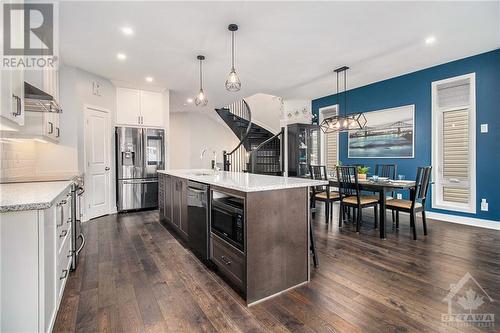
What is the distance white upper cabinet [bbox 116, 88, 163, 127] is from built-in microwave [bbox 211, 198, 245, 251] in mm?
3881

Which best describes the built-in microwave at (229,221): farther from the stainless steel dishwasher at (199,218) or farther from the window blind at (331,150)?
the window blind at (331,150)

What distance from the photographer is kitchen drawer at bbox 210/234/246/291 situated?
1.96 m

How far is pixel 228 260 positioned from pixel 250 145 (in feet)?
18.6

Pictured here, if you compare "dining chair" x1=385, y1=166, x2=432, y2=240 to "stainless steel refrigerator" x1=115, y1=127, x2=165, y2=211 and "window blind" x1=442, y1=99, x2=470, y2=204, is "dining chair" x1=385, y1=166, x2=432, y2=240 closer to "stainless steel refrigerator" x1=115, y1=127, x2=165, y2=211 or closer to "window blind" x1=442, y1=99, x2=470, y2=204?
"window blind" x1=442, y1=99, x2=470, y2=204

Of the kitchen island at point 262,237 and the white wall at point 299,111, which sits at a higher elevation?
the white wall at point 299,111

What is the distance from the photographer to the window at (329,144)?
20.7 ft

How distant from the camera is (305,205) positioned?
7.18 ft

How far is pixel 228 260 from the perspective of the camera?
215 centimetres

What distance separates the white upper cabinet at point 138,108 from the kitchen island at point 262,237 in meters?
3.77

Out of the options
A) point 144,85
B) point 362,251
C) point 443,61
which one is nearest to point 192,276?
point 362,251

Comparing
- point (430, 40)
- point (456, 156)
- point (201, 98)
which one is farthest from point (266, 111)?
point (456, 156)

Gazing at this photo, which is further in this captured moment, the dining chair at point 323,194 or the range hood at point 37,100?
the dining chair at point 323,194
